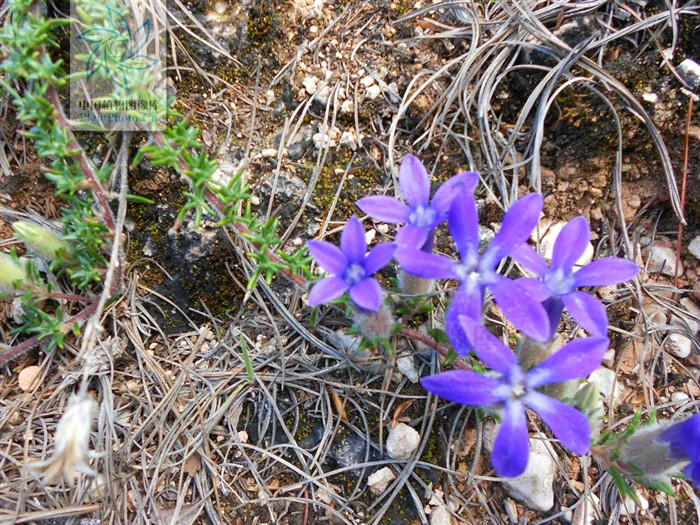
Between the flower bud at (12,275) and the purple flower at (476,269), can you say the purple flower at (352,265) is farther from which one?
the flower bud at (12,275)

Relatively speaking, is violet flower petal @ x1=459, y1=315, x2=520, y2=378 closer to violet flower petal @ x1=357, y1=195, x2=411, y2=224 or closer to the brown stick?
violet flower petal @ x1=357, y1=195, x2=411, y2=224

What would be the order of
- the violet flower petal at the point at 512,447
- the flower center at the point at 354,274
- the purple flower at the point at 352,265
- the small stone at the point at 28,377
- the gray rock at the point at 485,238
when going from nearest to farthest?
1. the violet flower petal at the point at 512,447
2. the purple flower at the point at 352,265
3. the flower center at the point at 354,274
4. the small stone at the point at 28,377
5. the gray rock at the point at 485,238

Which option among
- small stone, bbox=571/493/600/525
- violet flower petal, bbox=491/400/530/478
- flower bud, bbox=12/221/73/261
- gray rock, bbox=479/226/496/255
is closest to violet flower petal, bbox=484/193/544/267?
violet flower petal, bbox=491/400/530/478

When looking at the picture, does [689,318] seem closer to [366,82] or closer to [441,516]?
[441,516]

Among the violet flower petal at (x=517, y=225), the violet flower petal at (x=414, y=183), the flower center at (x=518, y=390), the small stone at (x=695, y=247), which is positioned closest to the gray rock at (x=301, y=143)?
the violet flower petal at (x=414, y=183)

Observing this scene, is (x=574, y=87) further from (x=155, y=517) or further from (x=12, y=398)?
(x=12, y=398)
